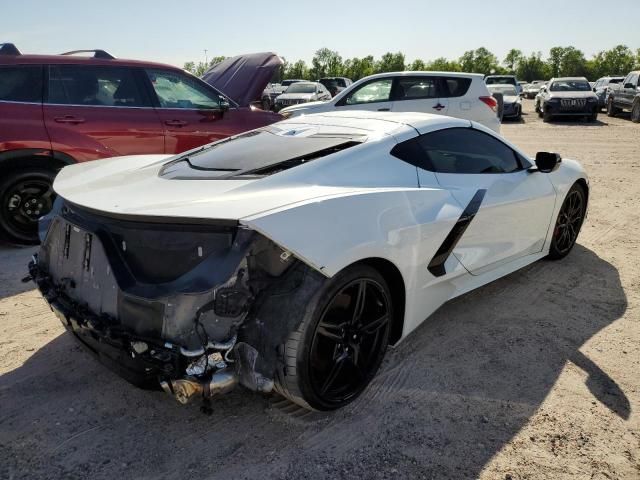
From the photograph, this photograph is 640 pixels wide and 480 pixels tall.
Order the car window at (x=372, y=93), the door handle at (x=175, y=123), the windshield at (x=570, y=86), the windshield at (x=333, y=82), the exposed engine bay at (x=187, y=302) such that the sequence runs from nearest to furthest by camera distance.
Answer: the exposed engine bay at (x=187, y=302) < the door handle at (x=175, y=123) < the car window at (x=372, y=93) < the windshield at (x=570, y=86) < the windshield at (x=333, y=82)

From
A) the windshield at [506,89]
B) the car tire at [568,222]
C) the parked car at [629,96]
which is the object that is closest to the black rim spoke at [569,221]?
the car tire at [568,222]

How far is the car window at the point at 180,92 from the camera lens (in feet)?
19.8

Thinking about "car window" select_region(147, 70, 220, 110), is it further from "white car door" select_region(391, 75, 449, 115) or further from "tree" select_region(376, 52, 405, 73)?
"tree" select_region(376, 52, 405, 73)

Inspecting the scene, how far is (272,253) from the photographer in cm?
245

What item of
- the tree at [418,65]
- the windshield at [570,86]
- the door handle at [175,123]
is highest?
the tree at [418,65]

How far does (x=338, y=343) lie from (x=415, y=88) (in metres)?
8.39

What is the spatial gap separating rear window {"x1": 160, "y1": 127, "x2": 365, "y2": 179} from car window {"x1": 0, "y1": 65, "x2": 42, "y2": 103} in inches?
103

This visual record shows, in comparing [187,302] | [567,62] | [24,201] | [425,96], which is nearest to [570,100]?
[425,96]

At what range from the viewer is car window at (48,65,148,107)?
545 centimetres

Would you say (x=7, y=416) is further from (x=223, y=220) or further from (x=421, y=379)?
(x=421, y=379)

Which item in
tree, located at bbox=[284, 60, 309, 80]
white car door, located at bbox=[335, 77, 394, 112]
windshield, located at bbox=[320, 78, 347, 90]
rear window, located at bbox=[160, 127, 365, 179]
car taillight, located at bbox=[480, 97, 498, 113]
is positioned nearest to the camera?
rear window, located at bbox=[160, 127, 365, 179]

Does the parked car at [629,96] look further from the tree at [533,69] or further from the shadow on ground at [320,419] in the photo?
the tree at [533,69]

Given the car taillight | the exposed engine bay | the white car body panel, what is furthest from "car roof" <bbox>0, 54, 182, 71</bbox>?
the car taillight

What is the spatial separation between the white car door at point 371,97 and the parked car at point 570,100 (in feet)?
36.9
